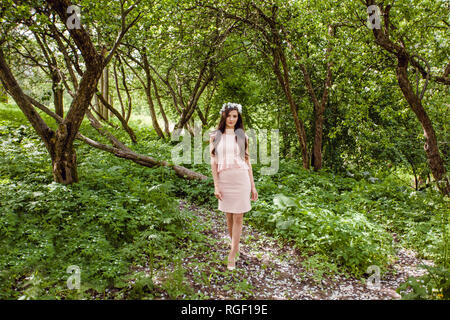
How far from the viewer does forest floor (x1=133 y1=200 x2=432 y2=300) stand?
3.94 m

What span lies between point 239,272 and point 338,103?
9.14 meters

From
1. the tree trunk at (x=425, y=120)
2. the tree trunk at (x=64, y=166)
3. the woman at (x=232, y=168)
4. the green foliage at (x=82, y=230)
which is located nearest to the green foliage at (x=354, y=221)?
the tree trunk at (x=425, y=120)

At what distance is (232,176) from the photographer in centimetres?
425

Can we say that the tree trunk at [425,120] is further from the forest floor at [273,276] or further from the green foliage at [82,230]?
the green foliage at [82,230]

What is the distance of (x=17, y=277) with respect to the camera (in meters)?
3.48

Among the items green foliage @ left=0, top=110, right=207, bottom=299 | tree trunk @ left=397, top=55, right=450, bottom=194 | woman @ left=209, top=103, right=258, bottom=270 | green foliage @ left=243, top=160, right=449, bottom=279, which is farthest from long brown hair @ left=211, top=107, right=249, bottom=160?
tree trunk @ left=397, top=55, right=450, bottom=194

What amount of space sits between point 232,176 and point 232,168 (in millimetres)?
→ 120

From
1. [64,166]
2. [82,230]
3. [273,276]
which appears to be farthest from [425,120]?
[64,166]

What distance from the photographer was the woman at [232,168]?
4.25 m

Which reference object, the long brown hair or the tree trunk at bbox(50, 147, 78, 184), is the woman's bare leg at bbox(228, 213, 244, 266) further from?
the tree trunk at bbox(50, 147, 78, 184)

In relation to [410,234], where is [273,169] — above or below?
above

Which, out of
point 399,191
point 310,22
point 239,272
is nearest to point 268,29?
point 310,22

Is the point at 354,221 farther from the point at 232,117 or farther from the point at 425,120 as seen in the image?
the point at 425,120
